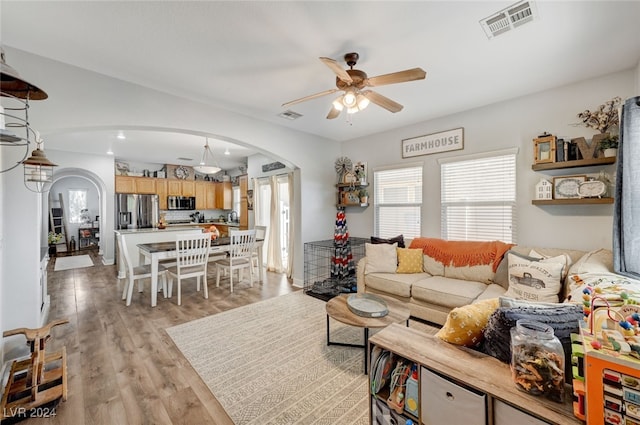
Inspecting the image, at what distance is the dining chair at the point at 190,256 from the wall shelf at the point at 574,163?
4.44m

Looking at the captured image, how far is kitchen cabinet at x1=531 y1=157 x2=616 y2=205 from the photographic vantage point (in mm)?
2559

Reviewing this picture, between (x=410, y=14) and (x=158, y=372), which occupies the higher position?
(x=410, y=14)

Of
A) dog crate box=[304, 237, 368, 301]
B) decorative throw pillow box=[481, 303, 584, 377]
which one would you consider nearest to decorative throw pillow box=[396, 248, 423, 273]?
dog crate box=[304, 237, 368, 301]

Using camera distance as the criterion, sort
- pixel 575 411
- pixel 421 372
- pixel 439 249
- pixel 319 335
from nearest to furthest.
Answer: pixel 575 411 → pixel 421 372 → pixel 319 335 → pixel 439 249

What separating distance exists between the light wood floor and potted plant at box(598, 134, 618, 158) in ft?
13.4

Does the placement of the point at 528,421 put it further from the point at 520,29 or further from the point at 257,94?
the point at 257,94

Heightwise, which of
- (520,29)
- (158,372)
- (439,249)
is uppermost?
(520,29)

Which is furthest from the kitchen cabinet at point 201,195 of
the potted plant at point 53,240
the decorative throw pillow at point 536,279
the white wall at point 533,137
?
the decorative throw pillow at point 536,279

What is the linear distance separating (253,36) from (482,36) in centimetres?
186

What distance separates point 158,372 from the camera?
7.30 ft

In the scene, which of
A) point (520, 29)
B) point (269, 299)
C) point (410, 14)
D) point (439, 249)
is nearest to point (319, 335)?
point (269, 299)

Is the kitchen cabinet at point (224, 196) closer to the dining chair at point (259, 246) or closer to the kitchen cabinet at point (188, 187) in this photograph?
the kitchen cabinet at point (188, 187)

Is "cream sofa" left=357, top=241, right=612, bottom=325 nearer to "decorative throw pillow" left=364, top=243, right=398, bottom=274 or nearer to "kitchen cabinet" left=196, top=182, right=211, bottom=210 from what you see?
"decorative throw pillow" left=364, top=243, right=398, bottom=274

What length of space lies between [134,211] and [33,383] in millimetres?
5953
